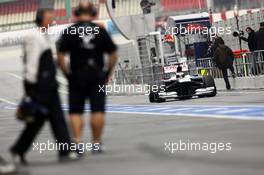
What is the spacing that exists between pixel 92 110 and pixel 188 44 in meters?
20.1

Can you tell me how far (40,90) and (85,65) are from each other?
65 cm

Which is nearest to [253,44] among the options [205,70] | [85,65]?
[205,70]

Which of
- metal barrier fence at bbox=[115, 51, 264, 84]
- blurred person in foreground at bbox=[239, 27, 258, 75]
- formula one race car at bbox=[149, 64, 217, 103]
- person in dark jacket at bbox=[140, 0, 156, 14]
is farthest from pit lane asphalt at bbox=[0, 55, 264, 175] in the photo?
person in dark jacket at bbox=[140, 0, 156, 14]

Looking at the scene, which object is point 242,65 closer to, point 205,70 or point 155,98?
point 205,70

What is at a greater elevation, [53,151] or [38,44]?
[38,44]

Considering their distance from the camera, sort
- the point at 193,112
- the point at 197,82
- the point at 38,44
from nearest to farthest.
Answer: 1. the point at 38,44
2. the point at 193,112
3. the point at 197,82

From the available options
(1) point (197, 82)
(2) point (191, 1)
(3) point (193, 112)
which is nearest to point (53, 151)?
(3) point (193, 112)

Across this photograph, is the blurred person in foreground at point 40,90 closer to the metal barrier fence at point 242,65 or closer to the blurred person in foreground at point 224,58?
the metal barrier fence at point 242,65

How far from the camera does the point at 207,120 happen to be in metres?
11.5

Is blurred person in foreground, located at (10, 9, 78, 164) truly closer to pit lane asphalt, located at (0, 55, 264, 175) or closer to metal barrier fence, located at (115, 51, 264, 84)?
pit lane asphalt, located at (0, 55, 264, 175)

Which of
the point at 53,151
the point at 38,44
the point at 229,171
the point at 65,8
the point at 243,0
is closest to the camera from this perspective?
the point at 229,171

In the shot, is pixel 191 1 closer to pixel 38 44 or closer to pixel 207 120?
pixel 207 120

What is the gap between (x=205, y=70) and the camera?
24109 mm

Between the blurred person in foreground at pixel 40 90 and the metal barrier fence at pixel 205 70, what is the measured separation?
12738 mm
